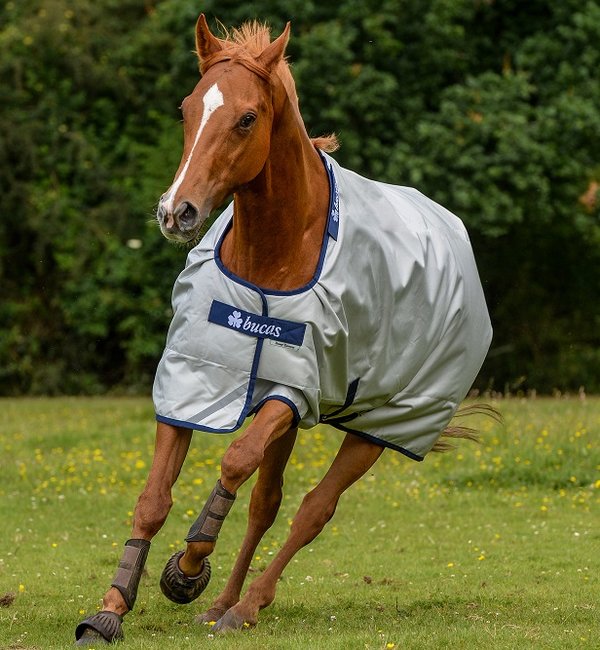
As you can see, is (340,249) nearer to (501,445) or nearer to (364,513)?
(364,513)

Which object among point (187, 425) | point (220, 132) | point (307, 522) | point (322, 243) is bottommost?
point (307, 522)

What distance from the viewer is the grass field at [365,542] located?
677cm

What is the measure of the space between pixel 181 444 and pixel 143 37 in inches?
776

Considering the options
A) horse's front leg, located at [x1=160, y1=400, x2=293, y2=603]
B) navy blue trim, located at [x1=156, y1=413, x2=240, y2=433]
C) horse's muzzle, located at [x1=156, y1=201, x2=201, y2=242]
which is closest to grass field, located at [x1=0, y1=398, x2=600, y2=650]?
horse's front leg, located at [x1=160, y1=400, x2=293, y2=603]

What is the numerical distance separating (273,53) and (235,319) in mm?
1299

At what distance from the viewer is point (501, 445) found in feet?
43.9

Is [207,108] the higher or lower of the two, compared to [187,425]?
higher

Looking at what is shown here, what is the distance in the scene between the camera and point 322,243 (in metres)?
6.52

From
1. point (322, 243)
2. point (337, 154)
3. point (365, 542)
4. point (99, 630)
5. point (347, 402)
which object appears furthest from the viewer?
point (337, 154)

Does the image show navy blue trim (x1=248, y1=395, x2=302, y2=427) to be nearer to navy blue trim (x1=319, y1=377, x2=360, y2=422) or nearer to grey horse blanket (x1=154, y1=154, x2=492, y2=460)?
grey horse blanket (x1=154, y1=154, x2=492, y2=460)

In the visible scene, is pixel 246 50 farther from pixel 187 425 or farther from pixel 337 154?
pixel 337 154

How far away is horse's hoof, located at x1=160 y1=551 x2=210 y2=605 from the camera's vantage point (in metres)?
6.68

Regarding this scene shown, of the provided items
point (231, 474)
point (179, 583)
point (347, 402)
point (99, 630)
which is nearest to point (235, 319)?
point (231, 474)

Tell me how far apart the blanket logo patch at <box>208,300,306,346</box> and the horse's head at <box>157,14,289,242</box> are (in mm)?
665
